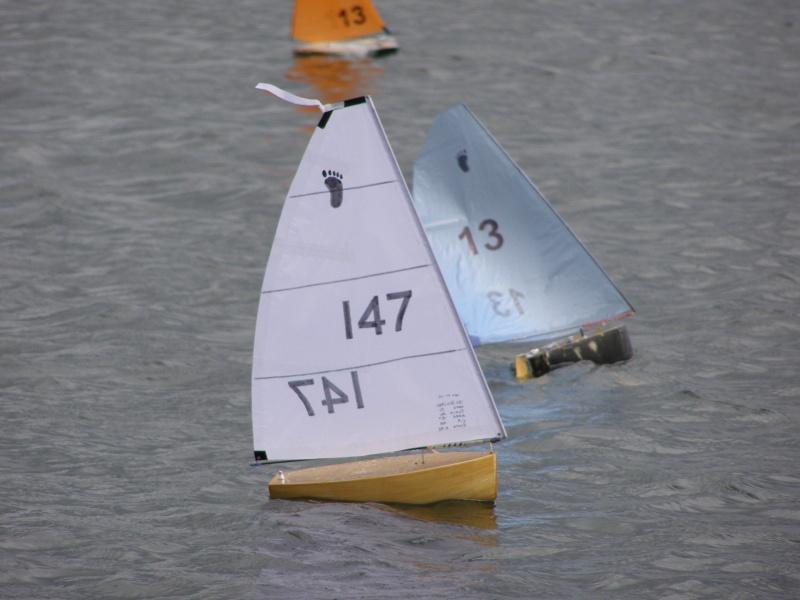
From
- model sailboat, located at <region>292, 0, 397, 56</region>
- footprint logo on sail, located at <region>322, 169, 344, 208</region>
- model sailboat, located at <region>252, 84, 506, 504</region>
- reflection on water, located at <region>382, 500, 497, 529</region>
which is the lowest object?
reflection on water, located at <region>382, 500, 497, 529</region>

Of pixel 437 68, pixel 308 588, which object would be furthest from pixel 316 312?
pixel 437 68

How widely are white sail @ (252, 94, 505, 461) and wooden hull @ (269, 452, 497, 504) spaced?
22cm

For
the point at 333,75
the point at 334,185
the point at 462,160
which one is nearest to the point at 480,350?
the point at 462,160

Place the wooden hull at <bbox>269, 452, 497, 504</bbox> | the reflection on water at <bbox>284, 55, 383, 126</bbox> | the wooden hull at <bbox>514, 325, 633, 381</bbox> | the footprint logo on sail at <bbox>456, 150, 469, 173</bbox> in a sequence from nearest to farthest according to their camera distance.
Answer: the wooden hull at <bbox>269, 452, 497, 504</bbox> → the wooden hull at <bbox>514, 325, 633, 381</bbox> → the footprint logo on sail at <bbox>456, 150, 469, 173</bbox> → the reflection on water at <bbox>284, 55, 383, 126</bbox>

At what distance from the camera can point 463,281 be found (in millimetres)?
14523

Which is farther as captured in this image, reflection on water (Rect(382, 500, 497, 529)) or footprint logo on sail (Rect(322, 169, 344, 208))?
reflection on water (Rect(382, 500, 497, 529))

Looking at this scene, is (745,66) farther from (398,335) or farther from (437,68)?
(398,335)

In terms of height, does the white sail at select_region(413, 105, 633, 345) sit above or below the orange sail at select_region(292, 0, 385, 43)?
below

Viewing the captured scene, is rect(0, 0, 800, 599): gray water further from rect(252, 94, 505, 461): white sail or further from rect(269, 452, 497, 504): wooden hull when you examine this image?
rect(252, 94, 505, 461): white sail

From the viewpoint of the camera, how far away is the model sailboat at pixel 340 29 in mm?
30172

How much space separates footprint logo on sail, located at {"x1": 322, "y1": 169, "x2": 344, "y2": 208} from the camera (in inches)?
376

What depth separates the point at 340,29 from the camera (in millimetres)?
31141

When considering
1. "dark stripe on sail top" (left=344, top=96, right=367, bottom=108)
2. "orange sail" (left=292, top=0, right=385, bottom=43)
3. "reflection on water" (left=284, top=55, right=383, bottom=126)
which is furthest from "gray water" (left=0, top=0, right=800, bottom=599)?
"dark stripe on sail top" (left=344, top=96, right=367, bottom=108)

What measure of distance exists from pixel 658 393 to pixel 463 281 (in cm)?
310
